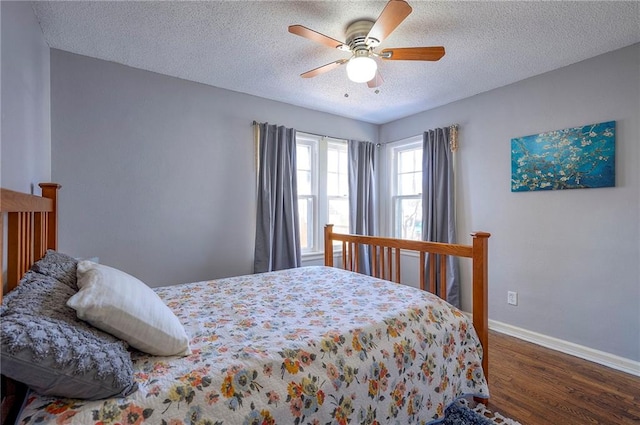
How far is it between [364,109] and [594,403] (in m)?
3.23

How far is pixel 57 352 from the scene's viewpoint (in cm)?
73

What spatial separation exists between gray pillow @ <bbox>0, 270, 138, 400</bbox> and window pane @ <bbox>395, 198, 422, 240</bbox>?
3509 mm

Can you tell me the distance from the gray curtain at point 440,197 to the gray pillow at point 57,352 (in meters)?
2.96

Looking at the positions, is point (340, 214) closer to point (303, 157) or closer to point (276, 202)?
point (303, 157)

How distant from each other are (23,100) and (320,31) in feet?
5.84

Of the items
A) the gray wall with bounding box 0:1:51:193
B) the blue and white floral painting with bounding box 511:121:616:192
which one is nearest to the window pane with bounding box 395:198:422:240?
the blue and white floral painting with bounding box 511:121:616:192

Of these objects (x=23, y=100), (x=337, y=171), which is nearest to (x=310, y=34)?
(x=23, y=100)

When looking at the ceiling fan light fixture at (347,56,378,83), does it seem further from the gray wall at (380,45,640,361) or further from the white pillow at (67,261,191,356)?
the gray wall at (380,45,640,361)

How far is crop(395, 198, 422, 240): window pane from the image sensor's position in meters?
3.92

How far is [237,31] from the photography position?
2.08 meters

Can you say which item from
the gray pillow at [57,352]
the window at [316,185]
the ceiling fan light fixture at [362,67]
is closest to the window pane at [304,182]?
the window at [316,185]

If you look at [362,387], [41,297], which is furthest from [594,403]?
[41,297]

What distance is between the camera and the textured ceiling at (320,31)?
1844mm

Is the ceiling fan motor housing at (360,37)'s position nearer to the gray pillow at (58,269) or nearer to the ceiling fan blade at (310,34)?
the ceiling fan blade at (310,34)
